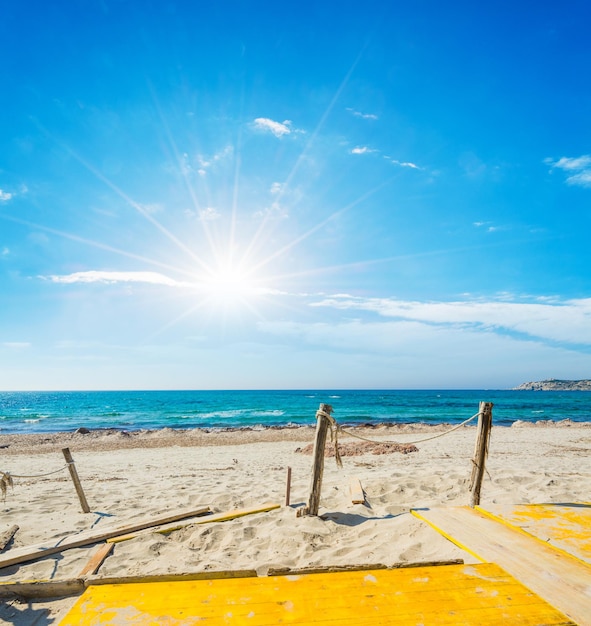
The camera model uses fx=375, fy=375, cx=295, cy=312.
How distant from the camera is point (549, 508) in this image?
17.6ft

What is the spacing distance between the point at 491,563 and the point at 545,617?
0.85 meters

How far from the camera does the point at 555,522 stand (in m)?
4.79

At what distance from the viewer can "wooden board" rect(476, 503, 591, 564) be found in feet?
13.5

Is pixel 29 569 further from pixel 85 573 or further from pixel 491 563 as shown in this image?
pixel 491 563

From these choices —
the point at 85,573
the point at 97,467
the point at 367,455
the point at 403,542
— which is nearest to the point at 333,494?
the point at 403,542

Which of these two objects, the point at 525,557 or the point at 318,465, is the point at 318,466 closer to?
the point at 318,465

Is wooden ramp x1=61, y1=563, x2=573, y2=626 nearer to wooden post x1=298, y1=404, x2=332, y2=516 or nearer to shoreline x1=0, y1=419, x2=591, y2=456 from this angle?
wooden post x1=298, y1=404, x2=332, y2=516

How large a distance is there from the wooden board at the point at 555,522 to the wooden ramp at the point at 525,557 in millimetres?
210

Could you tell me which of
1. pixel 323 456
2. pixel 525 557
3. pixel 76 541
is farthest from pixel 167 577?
pixel 525 557

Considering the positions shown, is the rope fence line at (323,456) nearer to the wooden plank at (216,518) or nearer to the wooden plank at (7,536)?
the wooden plank at (216,518)

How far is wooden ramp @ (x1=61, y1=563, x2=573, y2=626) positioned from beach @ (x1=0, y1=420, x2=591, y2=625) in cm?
32

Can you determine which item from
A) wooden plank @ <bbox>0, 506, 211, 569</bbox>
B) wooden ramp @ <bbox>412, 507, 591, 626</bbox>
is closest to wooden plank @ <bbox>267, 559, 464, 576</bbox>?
wooden ramp @ <bbox>412, 507, 591, 626</bbox>

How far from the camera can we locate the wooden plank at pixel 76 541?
4.20 metres

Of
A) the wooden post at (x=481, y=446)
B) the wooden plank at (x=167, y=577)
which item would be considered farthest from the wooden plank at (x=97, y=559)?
the wooden post at (x=481, y=446)
